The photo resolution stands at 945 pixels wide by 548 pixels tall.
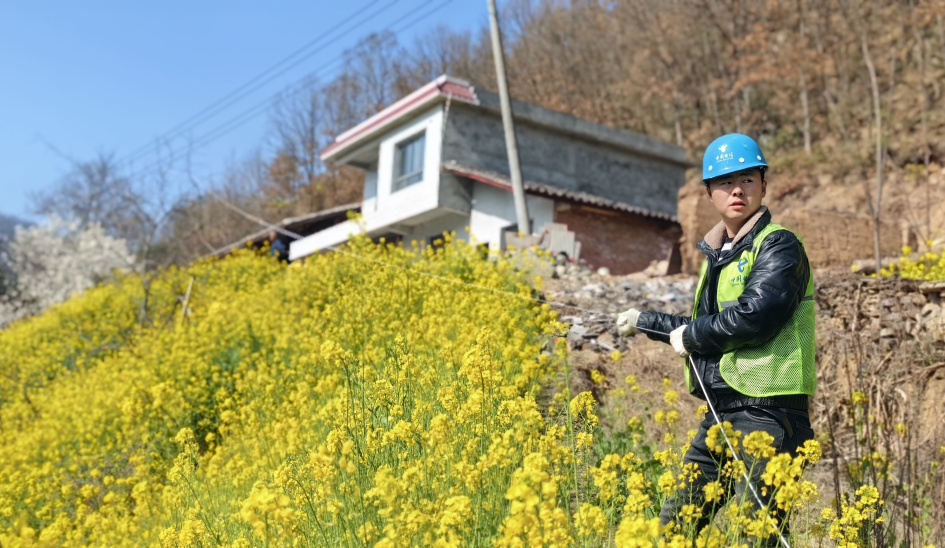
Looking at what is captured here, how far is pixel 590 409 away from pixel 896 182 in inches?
614

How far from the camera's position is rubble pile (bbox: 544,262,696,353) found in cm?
722

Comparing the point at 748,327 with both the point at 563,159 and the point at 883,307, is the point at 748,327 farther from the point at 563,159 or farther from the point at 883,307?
the point at 563,159

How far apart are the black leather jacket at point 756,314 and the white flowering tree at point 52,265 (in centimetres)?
2657

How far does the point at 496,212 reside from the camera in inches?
681

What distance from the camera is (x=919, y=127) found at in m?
17.9

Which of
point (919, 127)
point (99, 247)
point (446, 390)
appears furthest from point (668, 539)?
point (99, 247)

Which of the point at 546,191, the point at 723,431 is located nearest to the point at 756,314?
the point at 723,431

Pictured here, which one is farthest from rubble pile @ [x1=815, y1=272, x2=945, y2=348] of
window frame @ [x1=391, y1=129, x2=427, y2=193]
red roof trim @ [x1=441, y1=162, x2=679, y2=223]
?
window frame @ [x1=391, y1=129, x2=427, y2=193]

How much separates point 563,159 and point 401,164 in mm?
3944

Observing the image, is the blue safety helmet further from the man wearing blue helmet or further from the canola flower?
the canola flower

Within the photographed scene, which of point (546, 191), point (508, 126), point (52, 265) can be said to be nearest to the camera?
point (508, 126)

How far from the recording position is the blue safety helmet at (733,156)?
120 inches

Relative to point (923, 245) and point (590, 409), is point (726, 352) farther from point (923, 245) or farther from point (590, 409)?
point (923, 245)

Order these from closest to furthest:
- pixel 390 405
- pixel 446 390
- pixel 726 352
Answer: pixel 726 352 < pixel 446 390 < pixel 390 405
